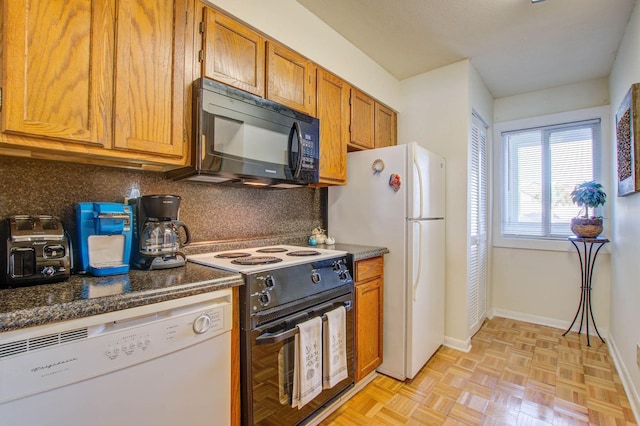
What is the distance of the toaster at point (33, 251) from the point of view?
1044 mm

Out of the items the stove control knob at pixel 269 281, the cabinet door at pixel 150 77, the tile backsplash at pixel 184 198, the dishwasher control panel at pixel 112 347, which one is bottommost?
the dishwasher control panel at pixel 112 347

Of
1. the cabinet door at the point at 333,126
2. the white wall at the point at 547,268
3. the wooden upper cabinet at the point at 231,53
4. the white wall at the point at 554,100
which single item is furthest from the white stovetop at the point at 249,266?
the white wall at the point at 554,100

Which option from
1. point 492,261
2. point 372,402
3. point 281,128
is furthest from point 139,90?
point 492,261

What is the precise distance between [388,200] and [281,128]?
918 millimetres

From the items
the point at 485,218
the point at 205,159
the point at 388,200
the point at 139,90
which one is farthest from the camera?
the point at 485,218

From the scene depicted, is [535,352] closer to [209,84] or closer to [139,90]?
[209,84]

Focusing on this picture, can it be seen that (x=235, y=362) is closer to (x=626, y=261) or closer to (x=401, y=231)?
(x=401, y=231)

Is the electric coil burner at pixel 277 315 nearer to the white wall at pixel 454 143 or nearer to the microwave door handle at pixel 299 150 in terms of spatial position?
the microwave door handle at pixel 299 150

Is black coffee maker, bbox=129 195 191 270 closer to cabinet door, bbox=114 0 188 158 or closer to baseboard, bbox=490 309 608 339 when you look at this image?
cabinet door, bbox=114 0 188 158

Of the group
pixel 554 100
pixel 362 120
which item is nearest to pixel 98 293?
pixel 362 120

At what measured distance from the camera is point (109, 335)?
36.9 inches

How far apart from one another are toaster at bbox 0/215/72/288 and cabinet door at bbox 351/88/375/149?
1918 millimetres

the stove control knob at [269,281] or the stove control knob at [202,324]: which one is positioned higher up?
the stove control knob at [269,281]

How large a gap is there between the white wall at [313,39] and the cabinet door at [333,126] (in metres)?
0.09
